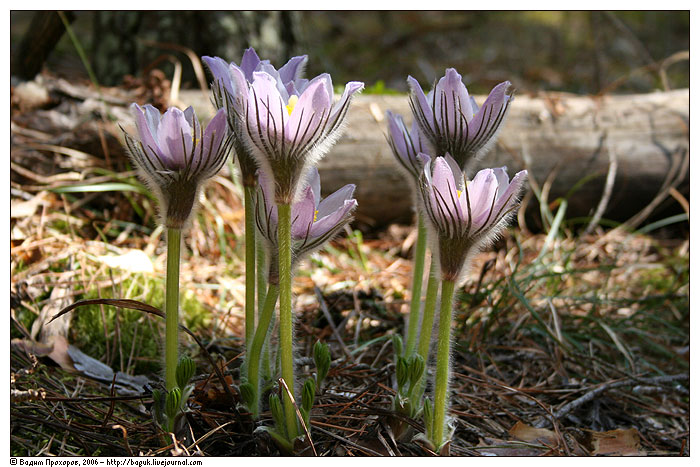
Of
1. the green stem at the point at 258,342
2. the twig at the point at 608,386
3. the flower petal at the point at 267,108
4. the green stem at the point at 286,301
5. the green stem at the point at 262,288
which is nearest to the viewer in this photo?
the flower petal at the point at 267,108

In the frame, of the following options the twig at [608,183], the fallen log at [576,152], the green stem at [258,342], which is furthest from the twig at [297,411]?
the twig at [608,183]

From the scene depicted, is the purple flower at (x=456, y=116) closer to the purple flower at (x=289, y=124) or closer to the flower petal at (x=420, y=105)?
the flower petal at (x=420, y=105)

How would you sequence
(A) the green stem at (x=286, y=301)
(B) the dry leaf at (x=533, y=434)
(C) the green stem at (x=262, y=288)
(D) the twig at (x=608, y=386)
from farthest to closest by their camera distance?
(D) the twig at (x=608, y=386) → (B) the dry leaf at (x=533, y=434) → (C) the green stem at (x=262, y=288) → (A) the green stem at (x=286, y=301)

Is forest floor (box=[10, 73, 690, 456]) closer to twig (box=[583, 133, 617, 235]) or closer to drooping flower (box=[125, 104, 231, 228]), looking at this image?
twig (box=[583, 133, 617, 235])

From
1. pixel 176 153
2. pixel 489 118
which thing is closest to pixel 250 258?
pixel 176 153

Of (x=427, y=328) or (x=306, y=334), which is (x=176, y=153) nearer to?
(x=427, y=328)

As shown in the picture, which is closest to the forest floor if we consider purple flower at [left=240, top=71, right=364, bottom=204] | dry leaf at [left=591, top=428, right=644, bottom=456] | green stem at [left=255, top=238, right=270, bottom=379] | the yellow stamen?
dry leaf at [left=591, top=428, right=644, bottom=456]
